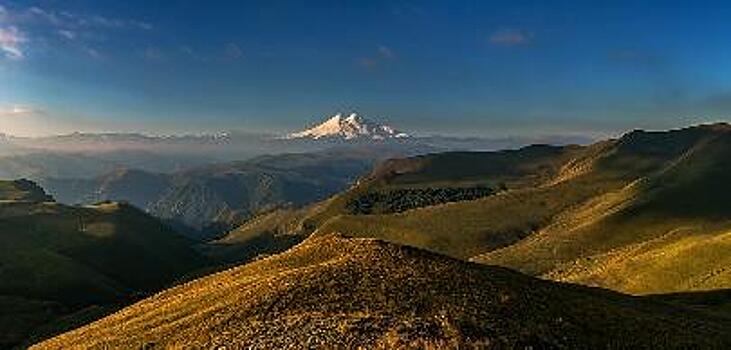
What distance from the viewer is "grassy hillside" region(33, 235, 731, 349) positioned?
201ft

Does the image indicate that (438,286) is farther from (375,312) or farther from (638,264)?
(638,264)

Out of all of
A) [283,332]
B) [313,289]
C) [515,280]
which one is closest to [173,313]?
[313,289]

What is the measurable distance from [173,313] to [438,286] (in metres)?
29.8

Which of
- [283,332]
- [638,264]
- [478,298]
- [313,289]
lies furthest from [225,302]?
[638,264]

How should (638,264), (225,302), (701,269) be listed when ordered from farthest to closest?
(638,264)
(701,269)
(225,302)

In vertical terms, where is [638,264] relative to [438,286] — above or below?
below

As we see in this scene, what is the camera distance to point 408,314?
2594 inches

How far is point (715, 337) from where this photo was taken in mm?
73688

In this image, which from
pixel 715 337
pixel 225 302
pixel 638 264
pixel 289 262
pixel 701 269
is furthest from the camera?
pixel 638 264

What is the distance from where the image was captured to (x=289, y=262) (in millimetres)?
105688

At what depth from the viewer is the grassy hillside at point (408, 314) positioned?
201 ft

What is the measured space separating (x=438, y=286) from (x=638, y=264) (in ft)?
394

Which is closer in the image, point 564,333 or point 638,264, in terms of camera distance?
point 564,333

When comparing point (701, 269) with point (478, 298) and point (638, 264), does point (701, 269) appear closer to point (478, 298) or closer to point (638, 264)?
point (638, 264)
